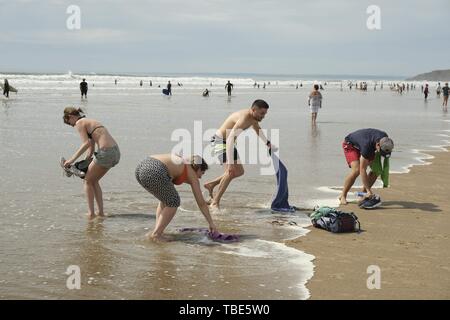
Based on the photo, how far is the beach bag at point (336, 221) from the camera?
7.56 m

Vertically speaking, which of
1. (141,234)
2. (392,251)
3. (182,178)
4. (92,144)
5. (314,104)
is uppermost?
(314,104)

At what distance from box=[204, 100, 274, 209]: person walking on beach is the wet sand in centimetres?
164

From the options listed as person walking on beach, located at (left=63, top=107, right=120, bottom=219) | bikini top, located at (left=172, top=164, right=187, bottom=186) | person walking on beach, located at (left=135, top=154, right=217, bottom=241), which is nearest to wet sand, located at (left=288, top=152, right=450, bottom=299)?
person walking on beach, located at (left=135, top=154, right=217, bottom=241)

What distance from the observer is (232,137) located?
8.56 meters

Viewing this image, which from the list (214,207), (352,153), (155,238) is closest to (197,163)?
(155,238)

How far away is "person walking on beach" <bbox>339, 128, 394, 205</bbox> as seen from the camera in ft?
29.0

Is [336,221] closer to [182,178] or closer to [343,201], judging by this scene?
[343,201]

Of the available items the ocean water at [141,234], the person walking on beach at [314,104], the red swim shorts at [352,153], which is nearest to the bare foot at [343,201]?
the ocean water at [141,234]

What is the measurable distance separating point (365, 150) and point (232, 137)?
2.08 metres

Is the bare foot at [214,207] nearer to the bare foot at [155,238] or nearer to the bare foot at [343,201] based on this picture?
the bare foot at [155,238]
